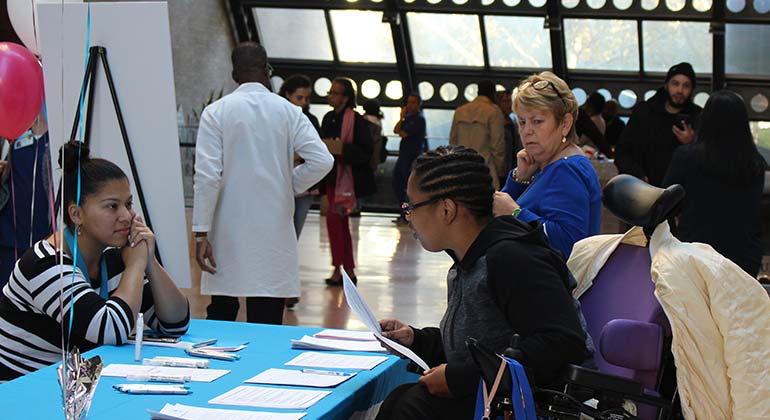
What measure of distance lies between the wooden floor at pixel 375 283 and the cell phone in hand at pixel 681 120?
1.88 m

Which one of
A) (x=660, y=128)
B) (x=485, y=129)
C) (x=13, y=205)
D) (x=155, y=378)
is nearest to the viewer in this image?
(x=155, y=378)

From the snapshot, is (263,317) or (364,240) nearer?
(263,317)

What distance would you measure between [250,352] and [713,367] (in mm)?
1217

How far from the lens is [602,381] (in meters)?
2.27

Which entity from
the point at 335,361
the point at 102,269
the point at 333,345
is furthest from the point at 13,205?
the point at 335,361

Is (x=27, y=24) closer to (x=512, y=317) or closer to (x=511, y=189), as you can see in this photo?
(x=511, y=189)

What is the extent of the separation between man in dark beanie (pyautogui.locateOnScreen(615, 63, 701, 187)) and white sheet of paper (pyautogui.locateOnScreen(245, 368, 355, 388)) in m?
4.19

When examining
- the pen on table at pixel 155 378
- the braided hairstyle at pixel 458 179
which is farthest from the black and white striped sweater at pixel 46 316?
the braided hairstyle at pixel 458 179

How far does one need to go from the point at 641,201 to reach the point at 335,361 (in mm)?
908

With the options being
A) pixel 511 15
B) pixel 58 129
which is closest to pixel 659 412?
pixel 58 129

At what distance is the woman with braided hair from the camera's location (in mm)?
2316

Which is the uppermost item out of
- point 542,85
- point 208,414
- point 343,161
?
point 542,85

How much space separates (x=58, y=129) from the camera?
12.5 feet

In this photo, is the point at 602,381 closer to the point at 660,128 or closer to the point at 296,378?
the point at 296,378
